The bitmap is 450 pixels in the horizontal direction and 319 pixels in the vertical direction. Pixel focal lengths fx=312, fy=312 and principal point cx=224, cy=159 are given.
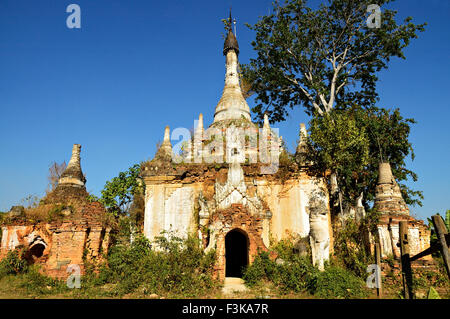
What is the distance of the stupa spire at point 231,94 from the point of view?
62.8 feet

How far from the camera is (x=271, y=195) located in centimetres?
1414

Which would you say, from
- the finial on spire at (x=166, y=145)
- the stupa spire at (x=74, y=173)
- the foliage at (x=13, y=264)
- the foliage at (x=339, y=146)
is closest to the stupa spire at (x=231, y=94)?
the finial on spire at (x=166, y=145)

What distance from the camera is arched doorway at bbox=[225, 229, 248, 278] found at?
1465cm

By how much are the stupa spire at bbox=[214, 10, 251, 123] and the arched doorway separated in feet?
23.7

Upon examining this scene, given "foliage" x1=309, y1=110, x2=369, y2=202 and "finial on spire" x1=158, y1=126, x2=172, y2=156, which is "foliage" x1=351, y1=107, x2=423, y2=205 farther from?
→ "finial on spire" x1=158, y1=126, x2=172, y2=156

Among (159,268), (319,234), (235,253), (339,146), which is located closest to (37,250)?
(159,268)

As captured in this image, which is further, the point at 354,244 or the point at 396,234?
the point at 354,244

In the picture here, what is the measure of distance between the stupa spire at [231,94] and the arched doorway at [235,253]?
23.7ft

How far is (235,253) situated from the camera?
15.1 meters

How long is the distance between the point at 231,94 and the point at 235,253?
9.99m

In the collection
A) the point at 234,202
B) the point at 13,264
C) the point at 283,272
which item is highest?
the point at 234,202

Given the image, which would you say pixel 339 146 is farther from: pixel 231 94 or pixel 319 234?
pixel 231 94
